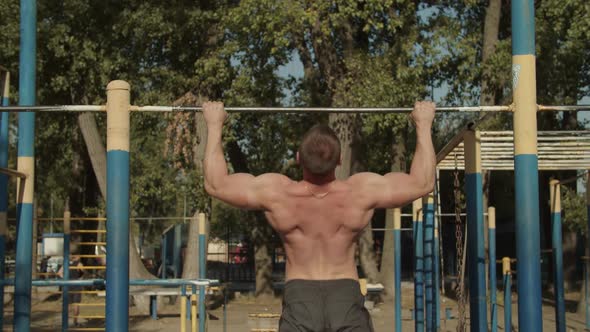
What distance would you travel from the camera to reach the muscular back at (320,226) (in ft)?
11.2

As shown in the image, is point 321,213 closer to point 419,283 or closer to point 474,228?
point 474,228

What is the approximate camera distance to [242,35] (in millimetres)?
16797

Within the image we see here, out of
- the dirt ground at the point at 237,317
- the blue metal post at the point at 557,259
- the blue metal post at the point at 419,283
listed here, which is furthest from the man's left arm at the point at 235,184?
the dirt ground at the point at 237,317

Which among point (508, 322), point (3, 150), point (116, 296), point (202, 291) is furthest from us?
point (202, 291)

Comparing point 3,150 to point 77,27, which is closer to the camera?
point 3,150

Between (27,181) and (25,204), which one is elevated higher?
(27,181)

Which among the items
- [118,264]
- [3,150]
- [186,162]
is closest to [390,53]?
[186,162]

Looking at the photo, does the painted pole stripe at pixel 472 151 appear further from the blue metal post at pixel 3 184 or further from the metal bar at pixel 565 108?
the blue metal post at pixel 3 184

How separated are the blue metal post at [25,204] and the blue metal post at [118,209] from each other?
2907 millimetres

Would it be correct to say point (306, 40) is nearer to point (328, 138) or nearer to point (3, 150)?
point (3, 150)

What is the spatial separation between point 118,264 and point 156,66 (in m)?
14.9

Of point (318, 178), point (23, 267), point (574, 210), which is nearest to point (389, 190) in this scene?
point (318, 178)

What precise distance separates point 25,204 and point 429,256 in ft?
13.7

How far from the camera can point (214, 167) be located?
11.9 feet
